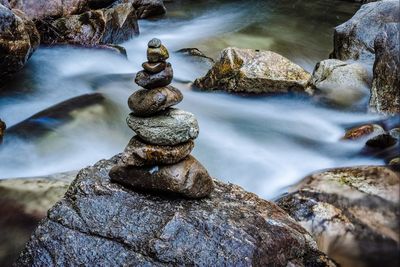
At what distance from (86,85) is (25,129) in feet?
7.77

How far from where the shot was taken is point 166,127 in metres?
3.96

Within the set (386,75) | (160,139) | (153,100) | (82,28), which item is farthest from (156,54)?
(82,28)

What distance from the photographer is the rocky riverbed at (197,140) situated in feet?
Result: 11.9

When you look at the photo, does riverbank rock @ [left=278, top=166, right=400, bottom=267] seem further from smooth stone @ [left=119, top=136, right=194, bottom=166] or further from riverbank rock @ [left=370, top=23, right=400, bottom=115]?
riverbank rock @ [left=370, top=23, right=400, bottom=115]

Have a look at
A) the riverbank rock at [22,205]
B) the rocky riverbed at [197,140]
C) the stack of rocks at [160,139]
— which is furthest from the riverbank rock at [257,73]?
the stack of rocks at [160,139]

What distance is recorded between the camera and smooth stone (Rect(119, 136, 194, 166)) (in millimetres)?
3949

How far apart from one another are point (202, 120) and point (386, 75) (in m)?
3.29

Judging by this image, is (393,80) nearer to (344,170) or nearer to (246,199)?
(344,170)

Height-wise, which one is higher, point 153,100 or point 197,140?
point 153,100

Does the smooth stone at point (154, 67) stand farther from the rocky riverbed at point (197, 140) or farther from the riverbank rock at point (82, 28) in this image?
the riverbank rock at point (82, 28)

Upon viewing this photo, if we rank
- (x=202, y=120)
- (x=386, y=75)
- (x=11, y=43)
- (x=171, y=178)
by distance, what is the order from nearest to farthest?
(x=171, y=178), (x=386, y=75), (x=11, y=43), (x=202, y=120)

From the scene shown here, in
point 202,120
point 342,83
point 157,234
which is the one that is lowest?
point 202,120

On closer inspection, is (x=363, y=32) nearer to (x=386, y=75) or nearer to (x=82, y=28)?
(x=386, y=75)

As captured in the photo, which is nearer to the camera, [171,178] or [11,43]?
[171,178]
